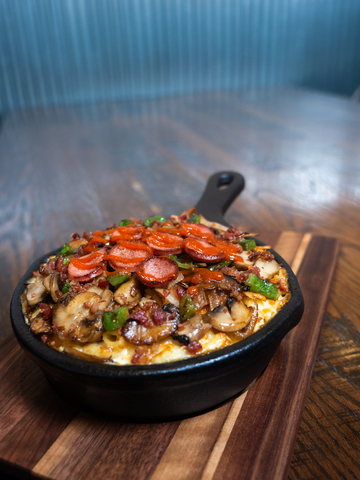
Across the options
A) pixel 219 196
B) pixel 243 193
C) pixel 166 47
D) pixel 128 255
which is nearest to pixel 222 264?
pixel 128 255

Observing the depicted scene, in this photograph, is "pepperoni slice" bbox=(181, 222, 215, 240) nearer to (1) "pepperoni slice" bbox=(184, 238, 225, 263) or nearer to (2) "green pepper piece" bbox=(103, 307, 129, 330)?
(1) "pepperoni slice" bbox=(184, 238, 225, 263)

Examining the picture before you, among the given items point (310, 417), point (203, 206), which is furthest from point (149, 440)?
point (203, 206)

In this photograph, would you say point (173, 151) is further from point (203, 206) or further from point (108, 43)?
point (108, 43)

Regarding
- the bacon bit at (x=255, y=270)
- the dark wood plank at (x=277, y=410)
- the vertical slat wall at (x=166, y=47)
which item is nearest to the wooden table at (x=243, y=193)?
the dark wood plank at (x=277, y=410)

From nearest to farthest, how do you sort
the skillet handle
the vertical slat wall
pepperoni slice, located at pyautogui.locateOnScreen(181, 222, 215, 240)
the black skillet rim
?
1. the black skillet rim
2. pepperoni slice, located at pyautogui.locateOnScreen(181, 222, 215, 240)
3. the skillet handle
4. the vertical slat wall

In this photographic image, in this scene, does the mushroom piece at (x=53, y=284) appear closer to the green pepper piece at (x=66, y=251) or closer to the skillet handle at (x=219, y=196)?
the green pepper piece at (x=66, y=251)

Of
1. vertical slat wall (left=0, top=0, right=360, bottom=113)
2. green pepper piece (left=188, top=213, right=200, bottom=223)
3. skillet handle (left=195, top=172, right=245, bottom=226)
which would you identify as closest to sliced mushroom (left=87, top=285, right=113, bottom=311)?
green pepper piece (left=188, top=213, right=200, bottom=223)
